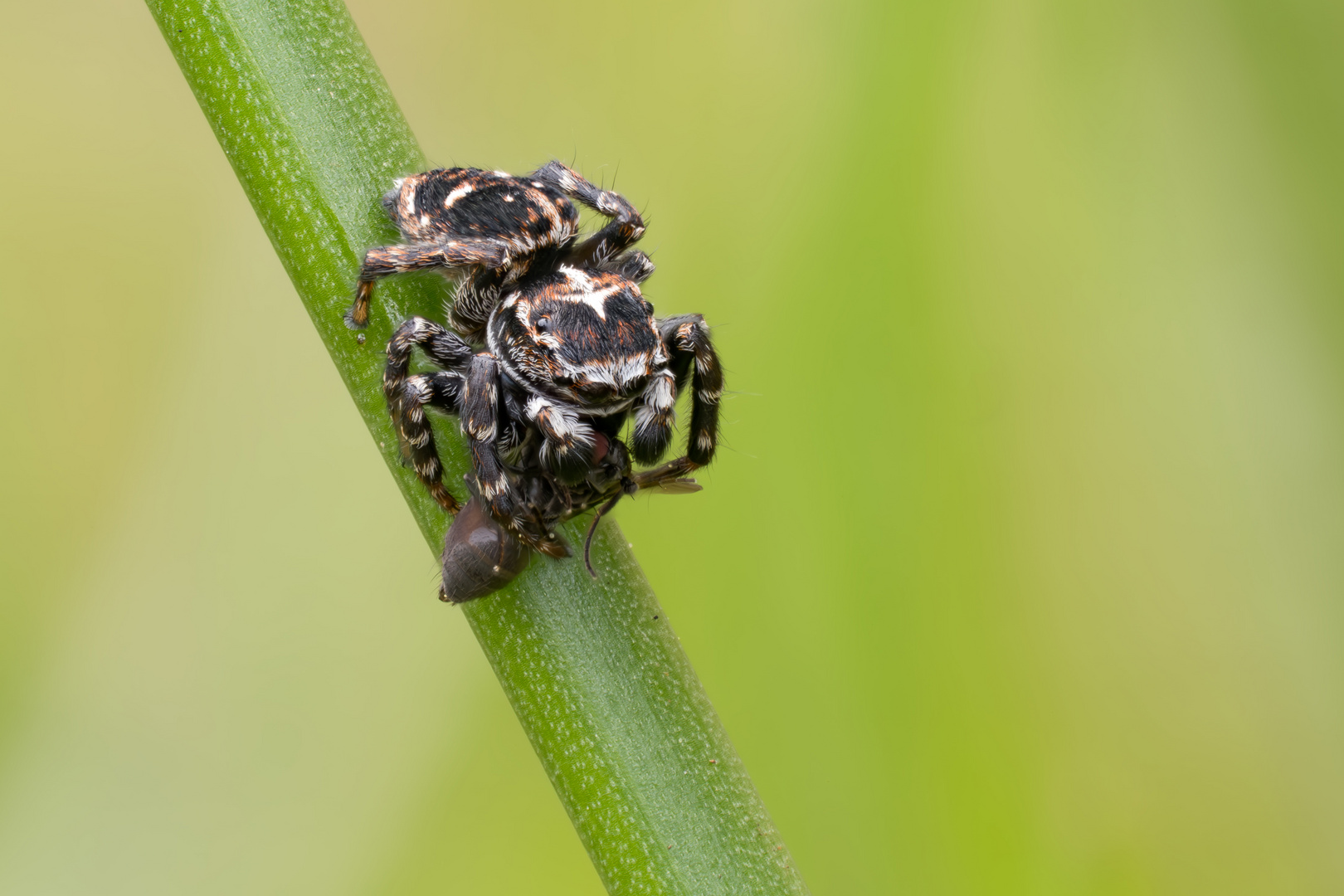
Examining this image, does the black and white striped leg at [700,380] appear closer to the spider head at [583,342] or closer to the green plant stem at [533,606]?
the spider head at [583,342]

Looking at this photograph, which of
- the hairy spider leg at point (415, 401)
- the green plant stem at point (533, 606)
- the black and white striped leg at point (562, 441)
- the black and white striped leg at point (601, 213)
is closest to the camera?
the green plant stem at point (533, 606)

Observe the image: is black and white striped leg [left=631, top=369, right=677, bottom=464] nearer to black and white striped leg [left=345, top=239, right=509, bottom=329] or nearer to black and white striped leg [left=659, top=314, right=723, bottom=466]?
black and white striped leg [left=659, top=314, right=723, bottom=466]

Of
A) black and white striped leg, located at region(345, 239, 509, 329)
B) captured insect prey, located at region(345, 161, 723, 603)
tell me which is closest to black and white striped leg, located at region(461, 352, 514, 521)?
captured insect prey, located at region(345, 161, 723, 603)

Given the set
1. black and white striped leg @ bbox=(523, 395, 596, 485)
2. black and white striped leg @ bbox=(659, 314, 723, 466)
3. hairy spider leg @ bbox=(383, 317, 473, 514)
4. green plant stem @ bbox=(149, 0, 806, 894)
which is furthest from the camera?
black and white striped leg @ bbox=(659, 314, 723, 466)

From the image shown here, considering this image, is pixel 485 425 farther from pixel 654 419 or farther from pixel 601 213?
pixel 601 213

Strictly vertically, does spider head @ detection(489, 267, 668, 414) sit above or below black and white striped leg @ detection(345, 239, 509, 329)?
below

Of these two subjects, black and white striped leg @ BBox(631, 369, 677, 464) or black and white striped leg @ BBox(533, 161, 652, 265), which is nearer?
black and white striped leg @ BBox(631, 369, 677, 464)

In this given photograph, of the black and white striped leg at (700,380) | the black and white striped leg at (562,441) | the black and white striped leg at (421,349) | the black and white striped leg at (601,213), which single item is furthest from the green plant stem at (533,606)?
the black and white striped leg at (601,213)

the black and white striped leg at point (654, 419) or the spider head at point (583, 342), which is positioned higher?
the spider head at point (583, 342)
